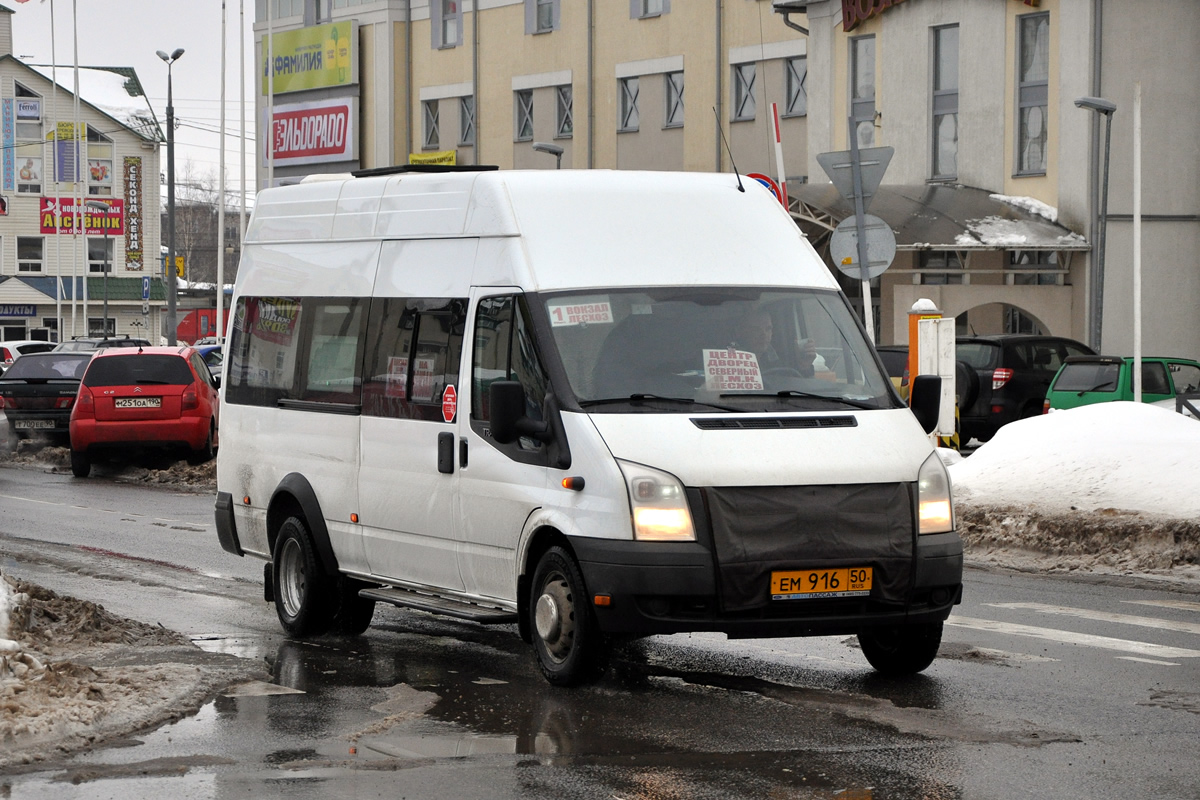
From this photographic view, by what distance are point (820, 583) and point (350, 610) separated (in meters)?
3.47

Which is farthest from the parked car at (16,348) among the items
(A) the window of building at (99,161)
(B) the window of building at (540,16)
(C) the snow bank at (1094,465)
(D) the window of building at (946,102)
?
(C) the snow bank at (1094,465)

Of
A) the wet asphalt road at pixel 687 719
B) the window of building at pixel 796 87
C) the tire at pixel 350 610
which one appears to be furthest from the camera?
the window of building at pixel 796 87

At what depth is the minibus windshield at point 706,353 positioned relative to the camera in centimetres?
838

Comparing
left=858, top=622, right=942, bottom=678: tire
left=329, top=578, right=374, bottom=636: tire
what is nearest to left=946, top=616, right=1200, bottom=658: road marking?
left=858, top=622, right=942, bottom=678: tire

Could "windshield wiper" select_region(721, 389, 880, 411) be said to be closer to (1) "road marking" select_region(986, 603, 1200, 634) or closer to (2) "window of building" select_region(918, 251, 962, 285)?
(1) "road marking" select_region(986, 603, 1200, 634)

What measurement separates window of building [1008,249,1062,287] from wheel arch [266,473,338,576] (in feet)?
92.2

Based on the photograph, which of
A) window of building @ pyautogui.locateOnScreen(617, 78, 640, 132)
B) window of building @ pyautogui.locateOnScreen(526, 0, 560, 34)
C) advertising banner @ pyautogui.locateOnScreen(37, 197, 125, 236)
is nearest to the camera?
window of building @ pyautogui.locateOnScreen(617, 78, 640, 132)

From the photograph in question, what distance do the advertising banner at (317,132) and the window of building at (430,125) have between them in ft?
10.0

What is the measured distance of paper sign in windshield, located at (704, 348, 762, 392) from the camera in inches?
333

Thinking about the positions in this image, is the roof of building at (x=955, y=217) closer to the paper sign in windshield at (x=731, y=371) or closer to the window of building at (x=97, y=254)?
the paper sign in windshield at (x=731, y=371)

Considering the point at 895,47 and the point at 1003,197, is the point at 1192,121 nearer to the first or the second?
the point at 1003,197

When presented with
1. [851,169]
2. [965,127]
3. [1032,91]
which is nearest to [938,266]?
[965,127]

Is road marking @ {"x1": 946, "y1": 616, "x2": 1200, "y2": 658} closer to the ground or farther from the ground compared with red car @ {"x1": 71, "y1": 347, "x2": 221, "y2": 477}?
closer to the ground

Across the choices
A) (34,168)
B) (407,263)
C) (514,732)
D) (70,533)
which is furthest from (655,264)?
(34,168)
